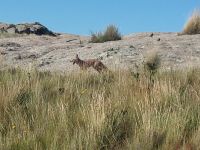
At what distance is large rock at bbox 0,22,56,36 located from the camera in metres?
27.4

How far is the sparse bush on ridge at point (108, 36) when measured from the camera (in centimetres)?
1906

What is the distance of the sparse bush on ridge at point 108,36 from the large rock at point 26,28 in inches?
328

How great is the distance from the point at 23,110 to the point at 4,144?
4.92 ft

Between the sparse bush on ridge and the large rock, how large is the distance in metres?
8.33

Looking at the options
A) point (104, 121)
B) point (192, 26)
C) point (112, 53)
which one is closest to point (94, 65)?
point (112, 53)

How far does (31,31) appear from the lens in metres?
27.9

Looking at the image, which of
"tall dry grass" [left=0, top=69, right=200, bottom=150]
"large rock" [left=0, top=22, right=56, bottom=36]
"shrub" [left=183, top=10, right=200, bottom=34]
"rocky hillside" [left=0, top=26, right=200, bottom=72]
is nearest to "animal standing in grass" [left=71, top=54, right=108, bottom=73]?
"rocky hillside" [left=0, top=26, right=200, bottom=72]

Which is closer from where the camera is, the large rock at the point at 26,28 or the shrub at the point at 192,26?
the shrub at the point at 192,26

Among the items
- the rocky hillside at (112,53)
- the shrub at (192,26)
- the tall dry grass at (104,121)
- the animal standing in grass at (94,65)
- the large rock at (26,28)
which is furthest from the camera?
the large rock at (26,28)

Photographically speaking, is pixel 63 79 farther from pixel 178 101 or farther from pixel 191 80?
pixel 178 101

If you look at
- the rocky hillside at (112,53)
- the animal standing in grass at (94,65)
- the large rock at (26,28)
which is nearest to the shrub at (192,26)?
the rocky hillside at (112,53)

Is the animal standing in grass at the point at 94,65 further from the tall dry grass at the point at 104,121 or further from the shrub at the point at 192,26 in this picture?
the shrub at the point at 192,26

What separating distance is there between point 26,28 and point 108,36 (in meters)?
9.35

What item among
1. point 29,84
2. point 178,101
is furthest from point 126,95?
point 29,84
